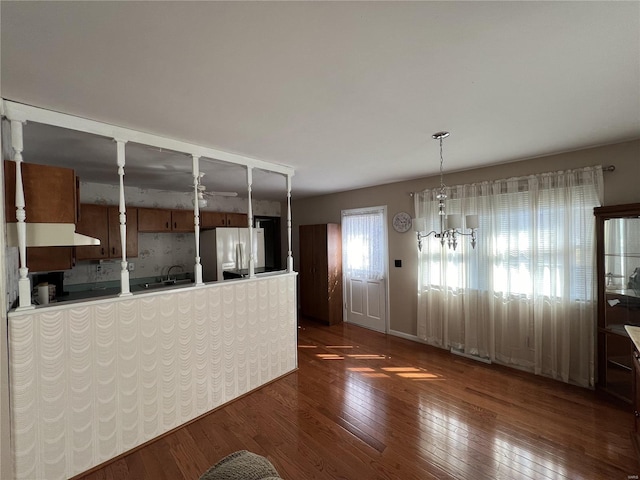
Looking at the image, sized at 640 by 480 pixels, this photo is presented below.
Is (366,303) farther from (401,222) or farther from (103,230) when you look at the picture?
(103,230)

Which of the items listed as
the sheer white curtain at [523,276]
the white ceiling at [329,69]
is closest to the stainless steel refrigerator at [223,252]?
the white ceiling at [329,69]

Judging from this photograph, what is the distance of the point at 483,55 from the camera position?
1.32 meters

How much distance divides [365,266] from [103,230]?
13.4 feet

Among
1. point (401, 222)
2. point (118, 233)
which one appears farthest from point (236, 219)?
point (401, 222)

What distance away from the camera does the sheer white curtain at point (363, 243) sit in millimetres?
4715

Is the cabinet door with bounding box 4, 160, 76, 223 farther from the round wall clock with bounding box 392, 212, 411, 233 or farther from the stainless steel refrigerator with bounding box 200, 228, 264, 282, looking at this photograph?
the round wall clock with bounding box 392, 212, 411, 233

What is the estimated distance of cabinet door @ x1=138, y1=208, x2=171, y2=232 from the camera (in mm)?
3926

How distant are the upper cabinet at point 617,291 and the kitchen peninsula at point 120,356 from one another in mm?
3483

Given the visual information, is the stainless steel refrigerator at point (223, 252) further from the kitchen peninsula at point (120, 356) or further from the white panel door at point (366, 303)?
the white panel door at point (366, 303)

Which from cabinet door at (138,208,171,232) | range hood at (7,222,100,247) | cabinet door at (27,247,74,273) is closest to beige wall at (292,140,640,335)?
cabinet door at (138,208,171,232)

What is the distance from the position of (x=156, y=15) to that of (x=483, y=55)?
149cm

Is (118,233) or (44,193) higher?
(44,193)

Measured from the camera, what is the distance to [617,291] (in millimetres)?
2580

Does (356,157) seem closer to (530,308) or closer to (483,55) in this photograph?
(483,55)
